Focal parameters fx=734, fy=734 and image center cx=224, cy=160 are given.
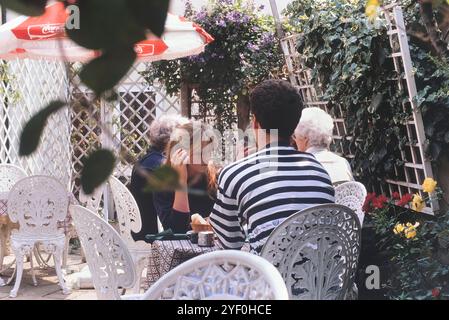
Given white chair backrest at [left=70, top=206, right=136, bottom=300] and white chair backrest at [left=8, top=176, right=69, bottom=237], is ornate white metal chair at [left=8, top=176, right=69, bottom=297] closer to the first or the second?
white chair backrest at [left=8, top=176, right=69, bottom=237]

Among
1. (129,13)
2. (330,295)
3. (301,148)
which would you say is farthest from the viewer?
(301,148)

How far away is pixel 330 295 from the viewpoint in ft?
7.34

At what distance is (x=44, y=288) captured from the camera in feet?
16.4

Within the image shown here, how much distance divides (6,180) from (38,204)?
0.93m

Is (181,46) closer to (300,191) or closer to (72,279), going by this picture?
(72,279)

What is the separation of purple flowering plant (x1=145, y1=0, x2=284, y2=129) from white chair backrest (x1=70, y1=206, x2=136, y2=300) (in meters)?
4.11

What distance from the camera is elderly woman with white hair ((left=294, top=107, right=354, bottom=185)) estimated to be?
3.87 metres

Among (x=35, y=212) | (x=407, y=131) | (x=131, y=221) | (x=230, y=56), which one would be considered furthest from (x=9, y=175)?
(x=407, y=131)

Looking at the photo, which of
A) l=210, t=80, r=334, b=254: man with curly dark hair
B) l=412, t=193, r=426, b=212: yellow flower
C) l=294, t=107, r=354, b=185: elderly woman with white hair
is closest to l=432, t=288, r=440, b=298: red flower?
l=412, t=193, r=426, b=212: yellow flower

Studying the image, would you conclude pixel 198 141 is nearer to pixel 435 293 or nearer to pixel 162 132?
pixel 162 132

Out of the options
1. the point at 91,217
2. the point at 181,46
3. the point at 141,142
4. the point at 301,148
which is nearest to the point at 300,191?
the point at 91,217

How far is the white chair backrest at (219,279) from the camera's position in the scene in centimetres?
154

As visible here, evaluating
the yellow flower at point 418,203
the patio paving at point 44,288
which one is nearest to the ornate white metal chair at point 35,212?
the patio paving at point 44,288

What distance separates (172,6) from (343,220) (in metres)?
1.86
